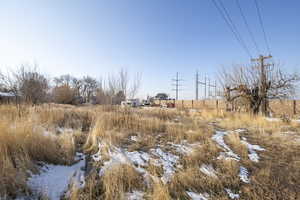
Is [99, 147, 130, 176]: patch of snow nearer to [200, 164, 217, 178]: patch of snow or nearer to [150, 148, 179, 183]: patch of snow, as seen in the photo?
[150, 148, 179, 183]: patch of snow

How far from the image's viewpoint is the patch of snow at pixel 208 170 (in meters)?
2.12

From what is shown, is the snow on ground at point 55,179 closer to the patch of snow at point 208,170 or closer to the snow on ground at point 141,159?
the snow on ground at point 141,159

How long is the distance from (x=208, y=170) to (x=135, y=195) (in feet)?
4.27

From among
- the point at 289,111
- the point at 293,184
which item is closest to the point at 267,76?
the point at 289,111

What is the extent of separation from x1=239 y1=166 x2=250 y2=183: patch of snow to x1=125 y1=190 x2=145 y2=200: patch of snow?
156 centimetres

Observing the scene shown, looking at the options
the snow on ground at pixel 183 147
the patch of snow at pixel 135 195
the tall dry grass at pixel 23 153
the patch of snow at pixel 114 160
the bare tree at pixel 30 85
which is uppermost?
the bare tree at pixel 30 85

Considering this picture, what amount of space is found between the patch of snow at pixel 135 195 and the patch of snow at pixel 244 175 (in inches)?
61.5

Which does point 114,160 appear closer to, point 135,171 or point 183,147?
point 135,171

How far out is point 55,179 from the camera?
1788 millimetres

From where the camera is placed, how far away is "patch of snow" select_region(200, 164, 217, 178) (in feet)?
6.95

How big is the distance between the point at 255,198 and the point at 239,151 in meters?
1.69

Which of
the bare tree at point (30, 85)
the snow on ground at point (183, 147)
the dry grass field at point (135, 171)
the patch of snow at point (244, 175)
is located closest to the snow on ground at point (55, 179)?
the dry grass field at point (135, 171)

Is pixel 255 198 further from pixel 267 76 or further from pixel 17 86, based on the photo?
pixel 267 76

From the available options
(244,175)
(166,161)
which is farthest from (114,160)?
(244,175)
